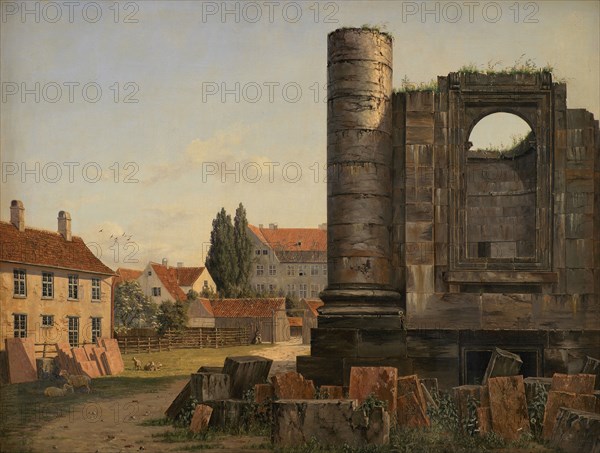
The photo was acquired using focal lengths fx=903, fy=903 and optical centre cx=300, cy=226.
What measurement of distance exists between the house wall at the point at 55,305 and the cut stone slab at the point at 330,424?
63.3ft

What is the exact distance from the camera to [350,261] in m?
17.2

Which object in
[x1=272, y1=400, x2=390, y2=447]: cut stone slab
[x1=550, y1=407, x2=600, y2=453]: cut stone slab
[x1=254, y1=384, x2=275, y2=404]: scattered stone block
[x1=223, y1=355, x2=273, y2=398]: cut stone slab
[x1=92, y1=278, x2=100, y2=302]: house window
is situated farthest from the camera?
[x1=92, y1=278, x2=100, y2=302]: house window

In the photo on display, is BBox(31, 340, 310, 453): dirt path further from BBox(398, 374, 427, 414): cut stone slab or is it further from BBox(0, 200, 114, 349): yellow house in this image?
BBox(0, 200, 114, 349): yellow house

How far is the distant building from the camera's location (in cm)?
7769

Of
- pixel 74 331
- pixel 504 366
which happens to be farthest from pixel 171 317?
pixel 504 366

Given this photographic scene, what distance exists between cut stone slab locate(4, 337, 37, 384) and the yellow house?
4027 mm

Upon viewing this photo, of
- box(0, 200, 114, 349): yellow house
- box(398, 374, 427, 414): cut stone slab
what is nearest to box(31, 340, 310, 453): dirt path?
box(398, 374, 427, 414): cut stone slab

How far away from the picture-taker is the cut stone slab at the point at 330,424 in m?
12.8

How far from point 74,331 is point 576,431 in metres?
29.4

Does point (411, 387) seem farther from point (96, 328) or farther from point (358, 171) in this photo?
point (96, 328)

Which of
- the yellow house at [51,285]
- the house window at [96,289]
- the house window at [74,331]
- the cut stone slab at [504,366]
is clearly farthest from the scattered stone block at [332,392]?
the house window at [96,289]

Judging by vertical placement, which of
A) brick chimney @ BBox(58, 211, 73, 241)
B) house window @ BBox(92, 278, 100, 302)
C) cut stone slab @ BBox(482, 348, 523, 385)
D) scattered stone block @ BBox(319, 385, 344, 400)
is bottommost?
scattered stone block @ BBox(319, 385, 344, 400)

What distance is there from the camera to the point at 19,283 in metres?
35.0

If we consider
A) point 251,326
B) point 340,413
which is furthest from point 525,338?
point 251,326
